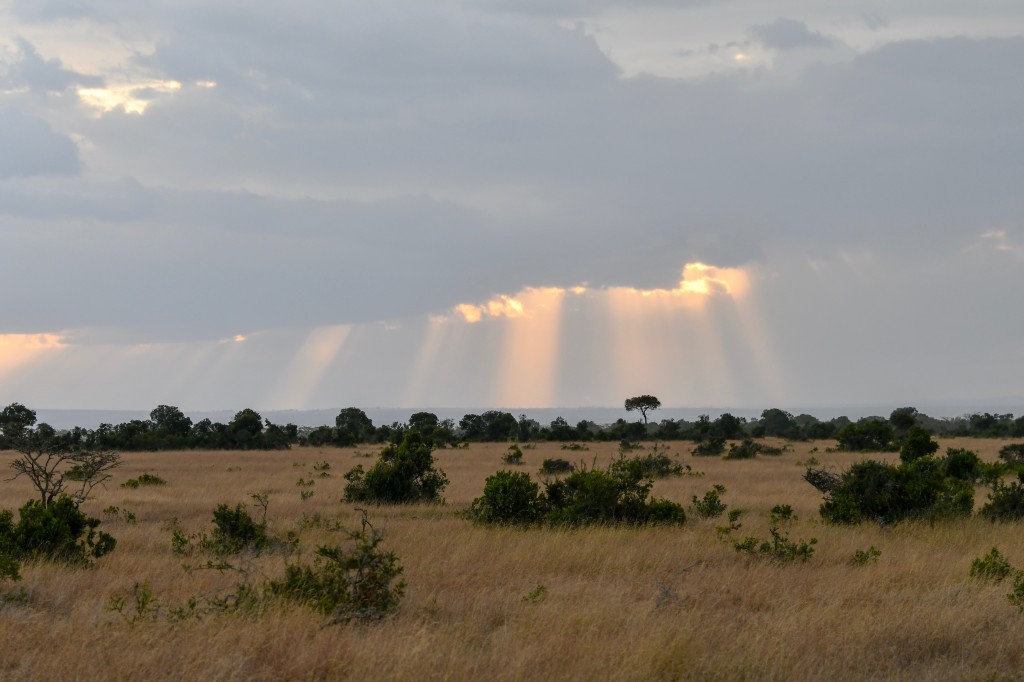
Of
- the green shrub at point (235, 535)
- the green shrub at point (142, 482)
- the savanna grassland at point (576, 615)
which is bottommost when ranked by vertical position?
the green shrub at point (142, 482)

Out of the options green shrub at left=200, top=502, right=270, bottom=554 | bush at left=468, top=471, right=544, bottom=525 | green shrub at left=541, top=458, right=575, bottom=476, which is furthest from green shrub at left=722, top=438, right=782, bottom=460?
green shrub at left=200, top=502, right=270, bottom=554

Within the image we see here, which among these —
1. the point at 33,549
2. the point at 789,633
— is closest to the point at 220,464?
the point at 33,549

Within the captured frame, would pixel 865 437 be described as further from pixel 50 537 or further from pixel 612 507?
pixel 50 537

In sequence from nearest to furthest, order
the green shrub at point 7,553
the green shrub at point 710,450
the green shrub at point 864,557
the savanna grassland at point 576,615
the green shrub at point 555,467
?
1. the savanna grassland at point 576,615
2. the green shrub at point 7,553
3. the green shrub at point 864,557
4. the green shrub at point 555,467
5. the green shrub at point 710,450

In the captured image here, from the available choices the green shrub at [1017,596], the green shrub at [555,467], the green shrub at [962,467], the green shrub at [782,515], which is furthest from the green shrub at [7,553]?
the green shrub at [962,467]

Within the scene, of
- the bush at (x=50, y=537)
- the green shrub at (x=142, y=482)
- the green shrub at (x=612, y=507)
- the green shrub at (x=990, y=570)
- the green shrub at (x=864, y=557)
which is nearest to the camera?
the green shrub at (x=990, y=570)

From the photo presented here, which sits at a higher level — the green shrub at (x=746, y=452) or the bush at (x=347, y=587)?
the bush at (x=347, y=587)

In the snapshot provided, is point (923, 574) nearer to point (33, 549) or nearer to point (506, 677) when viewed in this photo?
point (506, 677)

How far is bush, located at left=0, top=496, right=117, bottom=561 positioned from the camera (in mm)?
13180

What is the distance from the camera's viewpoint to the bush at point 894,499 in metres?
18.4

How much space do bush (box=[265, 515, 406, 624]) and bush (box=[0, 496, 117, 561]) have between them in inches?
184

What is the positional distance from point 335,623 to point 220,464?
3629 cm

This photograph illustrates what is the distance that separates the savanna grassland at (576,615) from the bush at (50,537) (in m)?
0.50

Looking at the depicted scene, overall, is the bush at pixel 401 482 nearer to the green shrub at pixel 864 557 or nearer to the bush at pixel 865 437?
the green shrub at pixel 864 557
